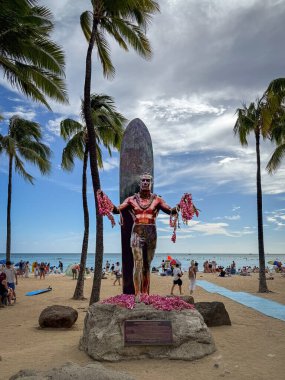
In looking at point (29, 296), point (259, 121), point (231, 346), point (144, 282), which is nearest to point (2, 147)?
point (29, 296)

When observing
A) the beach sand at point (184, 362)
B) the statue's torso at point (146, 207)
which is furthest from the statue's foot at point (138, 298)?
the statue's torso at point (146, 207)

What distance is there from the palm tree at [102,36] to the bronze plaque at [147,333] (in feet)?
20.2

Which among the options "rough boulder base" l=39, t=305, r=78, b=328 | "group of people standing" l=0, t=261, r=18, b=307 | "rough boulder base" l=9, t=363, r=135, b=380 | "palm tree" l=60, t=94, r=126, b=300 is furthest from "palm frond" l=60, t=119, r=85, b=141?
"rough boulder base" l=9, t=363, r=135, b=380

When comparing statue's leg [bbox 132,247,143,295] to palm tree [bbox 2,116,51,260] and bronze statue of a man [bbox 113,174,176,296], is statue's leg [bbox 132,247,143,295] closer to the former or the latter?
bronze statue of a man [bbox 113,174,176,296]

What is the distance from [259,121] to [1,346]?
16177 millimetres

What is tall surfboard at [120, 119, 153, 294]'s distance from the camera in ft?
30.2

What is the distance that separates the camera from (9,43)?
12555 millimetres

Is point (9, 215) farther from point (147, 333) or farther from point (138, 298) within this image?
point (147, 333)

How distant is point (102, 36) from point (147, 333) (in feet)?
36.9

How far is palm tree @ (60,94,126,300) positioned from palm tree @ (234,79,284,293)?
21.5ft

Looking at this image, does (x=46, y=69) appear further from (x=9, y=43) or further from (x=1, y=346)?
(x=1, y=346)

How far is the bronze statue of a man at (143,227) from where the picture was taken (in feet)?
26.2

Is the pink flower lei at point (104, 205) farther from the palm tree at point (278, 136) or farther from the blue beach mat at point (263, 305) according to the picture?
the palm tree at point (278, 136)

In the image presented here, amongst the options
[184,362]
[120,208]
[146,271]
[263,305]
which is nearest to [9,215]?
[263,305]
